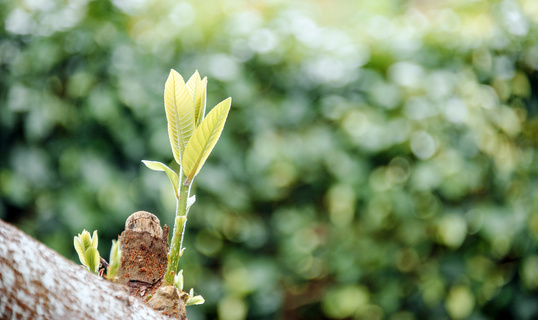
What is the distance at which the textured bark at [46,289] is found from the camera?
35 centimetres

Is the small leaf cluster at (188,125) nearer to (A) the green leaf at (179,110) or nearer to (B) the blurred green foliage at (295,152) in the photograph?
(A) the green leaf at (179,110)

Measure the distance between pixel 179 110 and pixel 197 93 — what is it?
3 centimetres

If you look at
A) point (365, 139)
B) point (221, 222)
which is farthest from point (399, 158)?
point (221, 222)

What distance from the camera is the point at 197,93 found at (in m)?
0.52

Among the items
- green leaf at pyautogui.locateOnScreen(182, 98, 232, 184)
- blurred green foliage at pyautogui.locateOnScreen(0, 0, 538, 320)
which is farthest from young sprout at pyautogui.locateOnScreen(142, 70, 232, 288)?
blurred green foliage at pyautogui.locateOnScreen(0, 0, 538, 320)

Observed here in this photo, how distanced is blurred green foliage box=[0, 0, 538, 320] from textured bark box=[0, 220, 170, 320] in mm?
1223

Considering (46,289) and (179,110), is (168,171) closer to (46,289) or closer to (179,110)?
(179,110)

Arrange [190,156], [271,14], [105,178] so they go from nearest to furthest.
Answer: [190,156], [105,178], [271,14]

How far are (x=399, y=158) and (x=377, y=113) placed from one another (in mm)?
193

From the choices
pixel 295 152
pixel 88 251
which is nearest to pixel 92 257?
pixel 88 251

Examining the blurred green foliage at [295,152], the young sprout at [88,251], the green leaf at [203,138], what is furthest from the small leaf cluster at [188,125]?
the blurred green foliage at [295,152]

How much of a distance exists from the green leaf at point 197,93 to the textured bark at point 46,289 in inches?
8.0

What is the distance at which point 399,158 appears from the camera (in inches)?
71.4

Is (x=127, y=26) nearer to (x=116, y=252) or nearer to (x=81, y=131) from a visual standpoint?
(x=81, y=131)
